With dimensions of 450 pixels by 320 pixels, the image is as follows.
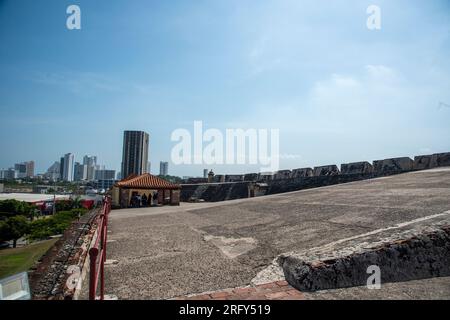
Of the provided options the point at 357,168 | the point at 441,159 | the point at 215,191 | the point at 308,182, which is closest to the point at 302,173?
the point at 308,182

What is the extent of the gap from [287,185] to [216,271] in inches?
447

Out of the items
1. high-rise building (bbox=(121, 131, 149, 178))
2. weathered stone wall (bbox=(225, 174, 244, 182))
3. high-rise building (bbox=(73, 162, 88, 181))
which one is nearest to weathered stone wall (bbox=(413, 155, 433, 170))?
weathered stone wall (bbox=(225, 174, 244, 182))

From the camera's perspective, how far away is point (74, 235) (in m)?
5.17

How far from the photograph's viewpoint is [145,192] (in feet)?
54.0

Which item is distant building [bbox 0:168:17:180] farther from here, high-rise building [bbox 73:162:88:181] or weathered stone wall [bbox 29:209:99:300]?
weathered stone wall [bbox 29:209:99:300]

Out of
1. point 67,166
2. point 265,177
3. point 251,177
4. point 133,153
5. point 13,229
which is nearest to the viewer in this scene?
point 265,177

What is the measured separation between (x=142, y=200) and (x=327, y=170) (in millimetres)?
10158

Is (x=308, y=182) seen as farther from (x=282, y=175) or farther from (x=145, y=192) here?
(x=145, y=192)

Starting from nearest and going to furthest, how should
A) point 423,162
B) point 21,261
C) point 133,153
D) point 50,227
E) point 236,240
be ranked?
1. point 236,240
2. point 423,162
3. point 21,261
4. point 50,227
5. point 133,153

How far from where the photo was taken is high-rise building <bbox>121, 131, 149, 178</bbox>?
50.8m

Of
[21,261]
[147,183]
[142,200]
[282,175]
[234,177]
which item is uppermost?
[282,175]

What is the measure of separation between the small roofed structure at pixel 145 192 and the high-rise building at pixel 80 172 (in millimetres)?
194086

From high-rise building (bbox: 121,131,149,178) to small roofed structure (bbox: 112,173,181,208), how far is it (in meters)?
35.4
